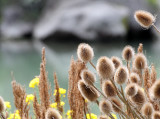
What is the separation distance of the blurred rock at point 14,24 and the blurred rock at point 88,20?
1689 millimetres

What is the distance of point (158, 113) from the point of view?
0.88m

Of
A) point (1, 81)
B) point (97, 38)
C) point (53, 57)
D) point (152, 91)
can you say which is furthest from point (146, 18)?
point (97, 38)

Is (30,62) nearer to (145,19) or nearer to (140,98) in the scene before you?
(145,19)

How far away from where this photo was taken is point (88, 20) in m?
15.3

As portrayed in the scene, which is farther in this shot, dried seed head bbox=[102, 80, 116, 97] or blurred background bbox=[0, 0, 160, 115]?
blurred background bbox=[0, 0, 160, 115]

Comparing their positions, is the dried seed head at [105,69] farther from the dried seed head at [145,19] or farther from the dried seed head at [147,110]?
the dried seed head at [145,19]

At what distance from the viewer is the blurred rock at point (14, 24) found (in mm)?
18469

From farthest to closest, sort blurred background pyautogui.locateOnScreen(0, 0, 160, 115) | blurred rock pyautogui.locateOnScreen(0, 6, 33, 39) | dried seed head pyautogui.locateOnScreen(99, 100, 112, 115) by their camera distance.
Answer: blurred rock pyautogui.locateOnScreen(0, 6, 33, 39) < blurred background pyautogui.locateOnScreen(0, 0, 160, 115) < dried seed head pyautogui.locateOnScreen(99, 100, 112, 115)

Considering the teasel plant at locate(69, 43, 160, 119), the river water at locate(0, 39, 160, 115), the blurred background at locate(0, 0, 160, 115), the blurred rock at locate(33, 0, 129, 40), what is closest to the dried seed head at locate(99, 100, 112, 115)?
the teasel plant at locate(69, 43, 160, 119)

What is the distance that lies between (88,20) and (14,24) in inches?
219

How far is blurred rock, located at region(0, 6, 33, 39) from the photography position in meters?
18.5

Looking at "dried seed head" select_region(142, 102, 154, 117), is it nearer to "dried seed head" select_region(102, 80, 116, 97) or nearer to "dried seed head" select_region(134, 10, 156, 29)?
"dried seed head" select_region(102, 80, 116, 97)

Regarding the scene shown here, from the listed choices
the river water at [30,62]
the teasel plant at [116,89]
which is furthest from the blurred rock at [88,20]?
the teasel plant at [116,89]

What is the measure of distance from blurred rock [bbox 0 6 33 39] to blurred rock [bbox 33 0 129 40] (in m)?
1.69
